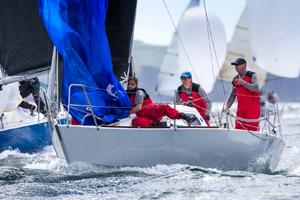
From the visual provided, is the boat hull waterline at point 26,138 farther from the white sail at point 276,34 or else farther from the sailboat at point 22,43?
the white sail at point 276,34

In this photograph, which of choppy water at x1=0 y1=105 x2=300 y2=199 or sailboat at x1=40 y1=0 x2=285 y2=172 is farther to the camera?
sailboat at x1=40 y1=0 x2=285 y2=172

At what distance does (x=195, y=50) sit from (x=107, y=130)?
58.7 feet

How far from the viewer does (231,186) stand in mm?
6410

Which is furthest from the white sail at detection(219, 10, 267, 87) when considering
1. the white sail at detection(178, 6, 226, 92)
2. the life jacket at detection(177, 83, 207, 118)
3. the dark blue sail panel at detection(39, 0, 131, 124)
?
the dark blue sail panel at detection(39, 0, 131, 124)

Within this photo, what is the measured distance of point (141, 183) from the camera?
21.6 feet

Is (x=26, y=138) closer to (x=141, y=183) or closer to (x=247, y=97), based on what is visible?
(x=247, y=97)

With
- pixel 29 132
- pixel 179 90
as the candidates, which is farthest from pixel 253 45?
pixel 179 90

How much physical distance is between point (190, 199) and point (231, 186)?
0.69m

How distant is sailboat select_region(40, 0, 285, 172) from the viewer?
711 centimetres

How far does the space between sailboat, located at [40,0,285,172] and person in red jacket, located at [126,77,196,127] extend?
0.11 meters

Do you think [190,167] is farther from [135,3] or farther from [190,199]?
[135,3]

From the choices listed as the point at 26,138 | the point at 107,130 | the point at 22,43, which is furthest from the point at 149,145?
the point at 26,138

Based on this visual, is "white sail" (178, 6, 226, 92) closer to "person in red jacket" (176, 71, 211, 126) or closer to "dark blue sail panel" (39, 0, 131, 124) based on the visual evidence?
"person in red jacket" (176, 71, 211, 126)

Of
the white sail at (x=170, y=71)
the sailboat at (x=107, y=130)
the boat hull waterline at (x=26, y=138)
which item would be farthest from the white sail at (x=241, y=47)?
the sailboat at (x=107, y=130)
